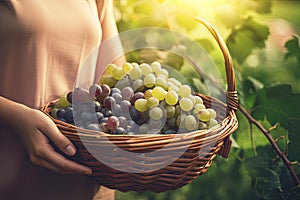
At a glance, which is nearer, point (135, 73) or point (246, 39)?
point (135, 73)

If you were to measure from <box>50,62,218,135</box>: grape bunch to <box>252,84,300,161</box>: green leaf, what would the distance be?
490 mm

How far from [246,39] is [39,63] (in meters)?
0.80

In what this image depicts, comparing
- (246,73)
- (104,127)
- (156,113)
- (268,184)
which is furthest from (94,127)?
(246,73)

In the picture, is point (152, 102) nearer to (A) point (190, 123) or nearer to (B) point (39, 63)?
(A) point (190, 123)

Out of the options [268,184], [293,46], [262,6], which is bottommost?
[268,184]

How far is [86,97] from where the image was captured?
102cm

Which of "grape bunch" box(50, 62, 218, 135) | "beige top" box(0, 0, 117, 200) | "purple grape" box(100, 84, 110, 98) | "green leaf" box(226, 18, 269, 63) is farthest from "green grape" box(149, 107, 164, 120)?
"green leaf" box(226, 18, 269, 63)

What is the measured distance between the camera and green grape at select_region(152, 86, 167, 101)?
1.05m

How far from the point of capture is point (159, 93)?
105 cm

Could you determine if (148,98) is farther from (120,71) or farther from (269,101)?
(269,101)

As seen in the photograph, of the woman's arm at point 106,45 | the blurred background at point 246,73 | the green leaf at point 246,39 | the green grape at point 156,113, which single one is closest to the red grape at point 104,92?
the green grape at point 156,113

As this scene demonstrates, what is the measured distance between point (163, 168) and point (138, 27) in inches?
35.9

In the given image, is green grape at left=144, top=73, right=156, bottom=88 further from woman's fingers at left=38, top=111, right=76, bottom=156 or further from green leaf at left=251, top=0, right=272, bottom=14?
green leaf at left=251, top=0, right=272, bottom=14

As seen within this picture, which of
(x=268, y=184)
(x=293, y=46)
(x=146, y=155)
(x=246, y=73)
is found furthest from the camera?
(x=246, y=73)
